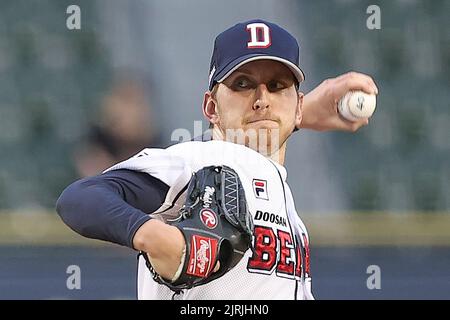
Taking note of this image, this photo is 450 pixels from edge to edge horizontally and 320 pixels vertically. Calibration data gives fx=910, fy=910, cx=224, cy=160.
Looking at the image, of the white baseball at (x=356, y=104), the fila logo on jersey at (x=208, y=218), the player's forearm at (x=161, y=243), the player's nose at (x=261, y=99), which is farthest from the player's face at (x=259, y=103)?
the player's forearm at (x=161, y=243)

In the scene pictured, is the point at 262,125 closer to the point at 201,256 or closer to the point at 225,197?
the point at 225,197

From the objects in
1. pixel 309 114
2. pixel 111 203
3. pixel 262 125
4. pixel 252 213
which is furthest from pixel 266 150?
pixel 111 203

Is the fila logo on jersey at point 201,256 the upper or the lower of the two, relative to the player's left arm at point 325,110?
lower

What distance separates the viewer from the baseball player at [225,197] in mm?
1084

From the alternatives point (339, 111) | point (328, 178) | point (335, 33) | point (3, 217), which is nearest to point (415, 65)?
point (335, 33)

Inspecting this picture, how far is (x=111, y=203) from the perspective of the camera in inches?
43.8

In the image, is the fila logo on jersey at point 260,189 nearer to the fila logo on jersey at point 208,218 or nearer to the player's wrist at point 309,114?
the fila logo on jersey at point 208,218

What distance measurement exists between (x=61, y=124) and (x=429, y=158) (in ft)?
6.10

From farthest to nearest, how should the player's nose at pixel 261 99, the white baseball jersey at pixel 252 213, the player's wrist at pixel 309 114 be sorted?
the player's wrist at pixel 309 114, the player's nose at pixel 261 99, the white baseball jersey at pixel 252 213

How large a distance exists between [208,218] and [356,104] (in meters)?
0.58

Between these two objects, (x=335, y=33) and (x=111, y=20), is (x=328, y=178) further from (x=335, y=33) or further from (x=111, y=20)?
(x=111, y=20)

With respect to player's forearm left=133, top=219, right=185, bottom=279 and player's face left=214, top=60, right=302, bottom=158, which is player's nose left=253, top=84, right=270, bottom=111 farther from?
player's forearm left=133, top=219, right=185, bottom=279

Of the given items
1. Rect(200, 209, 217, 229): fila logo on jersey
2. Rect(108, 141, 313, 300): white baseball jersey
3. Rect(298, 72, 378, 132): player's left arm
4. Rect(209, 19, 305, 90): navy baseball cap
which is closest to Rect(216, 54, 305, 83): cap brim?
Rect(209, 19, 305, 90): navy baseball cap

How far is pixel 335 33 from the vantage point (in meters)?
4.68
